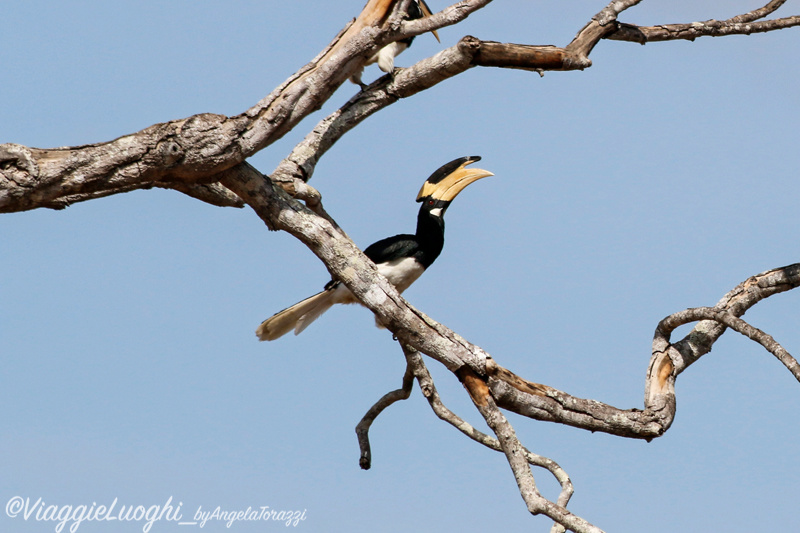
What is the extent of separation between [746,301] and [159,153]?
110 inches

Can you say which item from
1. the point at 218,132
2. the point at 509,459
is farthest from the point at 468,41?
the point at 509,459

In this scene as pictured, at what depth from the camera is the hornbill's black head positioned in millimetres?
4992

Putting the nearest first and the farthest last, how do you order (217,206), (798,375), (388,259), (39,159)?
(39,159) → (798,375) → (217,206) → (388,259)

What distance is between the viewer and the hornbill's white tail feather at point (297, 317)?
484cm

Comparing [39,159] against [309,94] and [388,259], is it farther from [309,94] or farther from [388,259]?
[388,259]

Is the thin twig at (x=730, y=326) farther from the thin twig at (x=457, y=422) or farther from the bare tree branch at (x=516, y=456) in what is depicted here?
the bare tree branch at (x=516, y=456)

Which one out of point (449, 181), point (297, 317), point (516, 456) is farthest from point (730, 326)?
point (297, 317)

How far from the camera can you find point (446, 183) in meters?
5.15

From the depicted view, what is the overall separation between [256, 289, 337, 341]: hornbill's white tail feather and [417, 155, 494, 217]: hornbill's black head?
0.79 meters

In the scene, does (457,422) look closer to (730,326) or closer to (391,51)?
(730,326)

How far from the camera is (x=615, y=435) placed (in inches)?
151

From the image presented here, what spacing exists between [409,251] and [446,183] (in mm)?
465

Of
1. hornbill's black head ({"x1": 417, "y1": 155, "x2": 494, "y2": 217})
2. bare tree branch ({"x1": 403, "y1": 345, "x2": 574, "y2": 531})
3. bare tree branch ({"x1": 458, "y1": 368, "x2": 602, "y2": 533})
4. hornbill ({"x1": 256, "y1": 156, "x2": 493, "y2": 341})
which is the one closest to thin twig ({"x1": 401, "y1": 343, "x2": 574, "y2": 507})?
bare tree branch ({"x1": 403, "y1": 345, "x2": 574, "y2": 531})

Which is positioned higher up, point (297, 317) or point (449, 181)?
point (449, 181)
